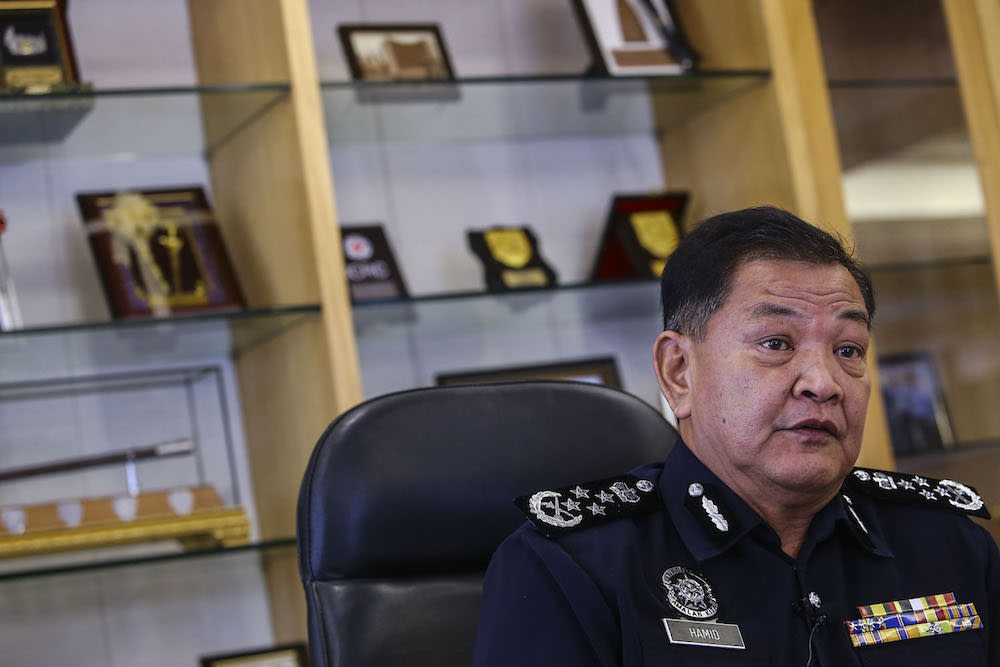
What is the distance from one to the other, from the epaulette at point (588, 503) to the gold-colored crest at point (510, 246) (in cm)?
141

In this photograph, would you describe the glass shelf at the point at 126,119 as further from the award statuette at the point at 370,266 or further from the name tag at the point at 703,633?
the name tag at the point at 703,633

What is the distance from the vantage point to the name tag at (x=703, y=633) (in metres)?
1.37

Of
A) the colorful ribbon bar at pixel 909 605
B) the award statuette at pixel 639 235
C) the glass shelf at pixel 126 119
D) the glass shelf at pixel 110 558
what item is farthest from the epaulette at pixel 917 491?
the glass shelf at pixel 126 119

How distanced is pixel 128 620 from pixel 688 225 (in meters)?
1.51

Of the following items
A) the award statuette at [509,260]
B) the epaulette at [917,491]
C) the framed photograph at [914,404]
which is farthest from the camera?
the framed photograph at [914,404]

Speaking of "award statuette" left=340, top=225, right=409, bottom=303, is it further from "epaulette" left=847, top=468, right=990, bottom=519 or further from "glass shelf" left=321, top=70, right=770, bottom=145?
"epaulette" left=847, top=468, right=990, bottom=519

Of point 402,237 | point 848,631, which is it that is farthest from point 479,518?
point 402,237

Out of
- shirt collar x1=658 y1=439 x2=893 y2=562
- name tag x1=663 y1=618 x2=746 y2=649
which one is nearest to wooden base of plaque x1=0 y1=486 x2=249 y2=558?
shirt collar x1=658 y1=439 x2=893 y2=562

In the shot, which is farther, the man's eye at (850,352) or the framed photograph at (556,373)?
the framed photograph at (556,373)

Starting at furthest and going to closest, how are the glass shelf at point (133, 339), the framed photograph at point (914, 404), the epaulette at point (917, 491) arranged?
the framed photograph at point (914, 404) → the glass shelf at point (133, 339) → the epaulette at point (917, 491)

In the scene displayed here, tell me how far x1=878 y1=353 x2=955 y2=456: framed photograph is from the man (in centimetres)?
A: 144

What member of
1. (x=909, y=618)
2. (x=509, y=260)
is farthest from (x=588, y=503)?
(x=509, y=260)

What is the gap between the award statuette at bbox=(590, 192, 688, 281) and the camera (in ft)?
9.80

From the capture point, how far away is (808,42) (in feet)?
9.79
